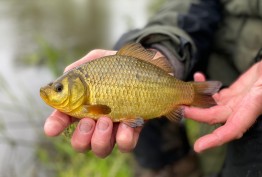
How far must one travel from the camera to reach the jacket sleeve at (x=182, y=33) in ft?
6.86

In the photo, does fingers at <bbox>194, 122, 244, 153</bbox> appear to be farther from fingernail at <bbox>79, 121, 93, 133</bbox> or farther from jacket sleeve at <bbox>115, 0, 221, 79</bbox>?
jacket sleeve at <bbox>115, 0, 221, 79</bbox>

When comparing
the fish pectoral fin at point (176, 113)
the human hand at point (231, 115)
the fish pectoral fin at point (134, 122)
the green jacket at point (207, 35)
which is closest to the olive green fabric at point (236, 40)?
the green jacket at point (207, 35)

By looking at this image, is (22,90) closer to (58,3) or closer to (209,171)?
(209,171)

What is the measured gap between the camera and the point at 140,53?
162cm

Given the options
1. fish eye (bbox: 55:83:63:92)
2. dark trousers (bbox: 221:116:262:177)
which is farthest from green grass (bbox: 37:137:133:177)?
fish eye (bbox: 55:83:63:92)

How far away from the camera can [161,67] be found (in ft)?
5.52

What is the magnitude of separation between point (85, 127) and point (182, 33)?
877 millimetres

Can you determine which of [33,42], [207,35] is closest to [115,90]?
[207,35]

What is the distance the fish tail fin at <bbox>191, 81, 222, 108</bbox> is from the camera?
1.63 metres

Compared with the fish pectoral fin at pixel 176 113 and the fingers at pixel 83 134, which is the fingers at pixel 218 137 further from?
the fingers at pixel 83 134

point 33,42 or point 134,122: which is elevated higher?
point 134,122

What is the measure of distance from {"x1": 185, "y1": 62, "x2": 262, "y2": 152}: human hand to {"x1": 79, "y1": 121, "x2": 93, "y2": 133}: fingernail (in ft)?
1.24

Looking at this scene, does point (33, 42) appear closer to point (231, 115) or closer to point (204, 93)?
point (204, 93)

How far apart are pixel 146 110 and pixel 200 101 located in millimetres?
229
